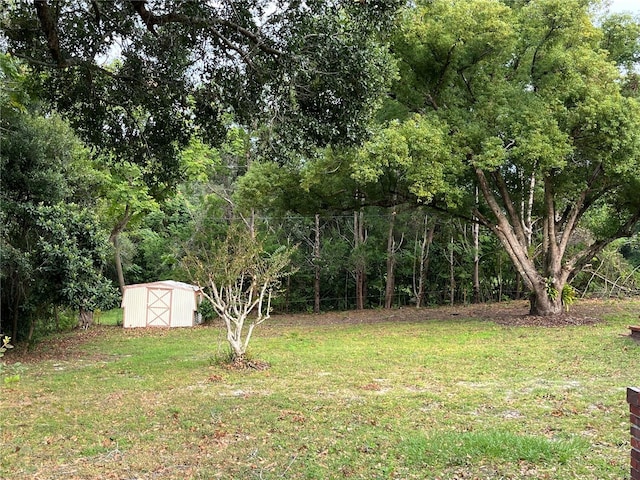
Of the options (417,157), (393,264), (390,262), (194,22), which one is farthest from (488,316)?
(194,22)

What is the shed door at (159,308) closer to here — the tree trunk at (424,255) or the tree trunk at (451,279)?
the tree trunk at (424,255)

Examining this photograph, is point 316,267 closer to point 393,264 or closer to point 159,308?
point 393,264

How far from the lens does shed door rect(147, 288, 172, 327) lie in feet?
60.4

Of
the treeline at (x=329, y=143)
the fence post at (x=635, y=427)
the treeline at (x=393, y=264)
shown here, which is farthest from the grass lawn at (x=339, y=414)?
the treeline at (x=393, y=264)

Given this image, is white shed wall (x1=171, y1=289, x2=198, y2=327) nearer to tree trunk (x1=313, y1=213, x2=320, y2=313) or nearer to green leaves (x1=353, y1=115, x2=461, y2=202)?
tree trunk (x1=313, y1=213, x2=320, y2=313)

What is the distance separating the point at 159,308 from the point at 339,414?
47.6 ft

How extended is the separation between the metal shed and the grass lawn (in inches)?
316

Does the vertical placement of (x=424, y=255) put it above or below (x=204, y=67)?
below

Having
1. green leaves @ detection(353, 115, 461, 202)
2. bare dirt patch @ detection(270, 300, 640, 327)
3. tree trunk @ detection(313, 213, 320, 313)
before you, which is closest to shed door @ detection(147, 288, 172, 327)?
bare dirt patch @ detection(270, 300, 640, 327)

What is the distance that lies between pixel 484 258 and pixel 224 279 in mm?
15422

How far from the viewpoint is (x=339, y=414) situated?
5211 millimetres

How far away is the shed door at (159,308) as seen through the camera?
1841 cm

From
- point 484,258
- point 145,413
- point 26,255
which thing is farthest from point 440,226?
point 145,413

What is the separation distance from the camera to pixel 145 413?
5.53 meters
